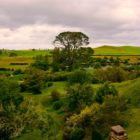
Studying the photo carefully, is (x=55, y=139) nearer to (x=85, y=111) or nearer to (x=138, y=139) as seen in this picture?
(x=85, y=111)

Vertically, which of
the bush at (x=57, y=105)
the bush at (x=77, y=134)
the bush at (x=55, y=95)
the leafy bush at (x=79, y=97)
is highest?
the leafy bush at (x=79, y=97)

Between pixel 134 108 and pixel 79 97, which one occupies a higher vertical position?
pixel 79 97

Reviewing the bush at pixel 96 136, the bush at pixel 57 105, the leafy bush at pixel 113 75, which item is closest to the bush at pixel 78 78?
the leafy bush at pixel 113 75

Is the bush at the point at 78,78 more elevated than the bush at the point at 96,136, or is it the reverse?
the bush at the point at 78,78

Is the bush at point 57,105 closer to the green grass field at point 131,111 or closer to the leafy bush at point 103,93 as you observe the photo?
the green grass field at point 131,111

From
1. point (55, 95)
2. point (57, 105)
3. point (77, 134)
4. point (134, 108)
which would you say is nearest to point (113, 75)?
point (55, 95)

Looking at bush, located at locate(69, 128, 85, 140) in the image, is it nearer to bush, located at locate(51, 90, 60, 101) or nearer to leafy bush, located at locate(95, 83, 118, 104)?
leafy bush, located at locate(95, 83, 118, 104)

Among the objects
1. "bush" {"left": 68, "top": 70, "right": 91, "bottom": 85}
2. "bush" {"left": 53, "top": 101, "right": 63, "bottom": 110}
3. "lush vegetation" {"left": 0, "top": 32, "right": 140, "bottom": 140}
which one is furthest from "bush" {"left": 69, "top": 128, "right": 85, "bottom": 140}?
"bush" {"left": 68, "top": 70, "right": 91, "bottom": 85}

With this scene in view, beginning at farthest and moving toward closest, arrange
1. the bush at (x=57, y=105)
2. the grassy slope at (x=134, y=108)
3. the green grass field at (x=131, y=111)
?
the bush at (x=57, y=105) < the green grass field at (x=131, y=111) < the grassy slope at (x=134, y=108)

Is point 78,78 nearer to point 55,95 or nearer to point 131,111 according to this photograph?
point 55,95
